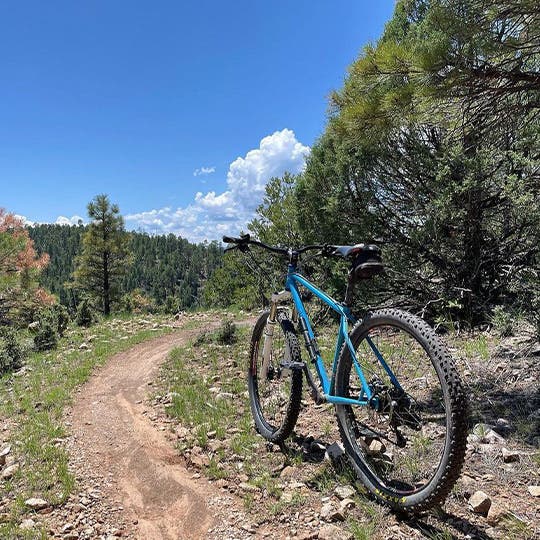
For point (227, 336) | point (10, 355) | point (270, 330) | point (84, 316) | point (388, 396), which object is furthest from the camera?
point (84, 316)

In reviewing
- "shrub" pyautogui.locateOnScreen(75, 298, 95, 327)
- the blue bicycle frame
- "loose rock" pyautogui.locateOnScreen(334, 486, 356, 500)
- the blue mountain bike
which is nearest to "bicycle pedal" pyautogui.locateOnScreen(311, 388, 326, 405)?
the blue mountain bike

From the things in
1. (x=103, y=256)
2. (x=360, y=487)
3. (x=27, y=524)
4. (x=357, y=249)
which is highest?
(x=103, y=256)

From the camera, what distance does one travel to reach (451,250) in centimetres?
682

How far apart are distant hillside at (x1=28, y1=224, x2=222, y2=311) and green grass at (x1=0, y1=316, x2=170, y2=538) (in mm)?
110570

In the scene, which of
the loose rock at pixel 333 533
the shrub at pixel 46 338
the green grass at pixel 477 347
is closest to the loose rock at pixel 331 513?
the loose rock at pixel 333 533

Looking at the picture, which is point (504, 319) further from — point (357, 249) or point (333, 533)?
point (333, 533)

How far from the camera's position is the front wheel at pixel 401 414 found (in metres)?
2.19

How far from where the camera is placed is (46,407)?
5891 millimetres

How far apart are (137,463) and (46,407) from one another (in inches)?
112

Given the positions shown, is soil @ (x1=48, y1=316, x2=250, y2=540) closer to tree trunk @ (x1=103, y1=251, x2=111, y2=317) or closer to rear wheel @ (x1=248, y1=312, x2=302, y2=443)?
rear wheel @ (x1=248, y1=312, x2=302, y2=443)

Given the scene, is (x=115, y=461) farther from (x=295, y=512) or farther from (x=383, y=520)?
(x=383, y=520)

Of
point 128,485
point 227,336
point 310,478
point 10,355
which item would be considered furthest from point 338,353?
point 10,355

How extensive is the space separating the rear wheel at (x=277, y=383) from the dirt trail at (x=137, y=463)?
2.76 feet

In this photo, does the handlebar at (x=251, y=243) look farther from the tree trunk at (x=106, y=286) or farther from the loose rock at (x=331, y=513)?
the tree trunk at (x=106, y=286)
